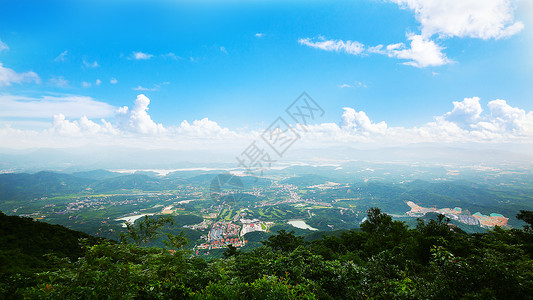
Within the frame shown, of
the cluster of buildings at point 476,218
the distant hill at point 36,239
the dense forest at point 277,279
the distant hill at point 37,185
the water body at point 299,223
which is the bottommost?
the water body at point 299,223

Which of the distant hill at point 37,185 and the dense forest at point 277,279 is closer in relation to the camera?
the dense forest at point 277,279

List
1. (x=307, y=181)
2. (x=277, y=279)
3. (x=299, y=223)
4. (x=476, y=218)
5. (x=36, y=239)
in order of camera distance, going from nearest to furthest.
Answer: (x=277, y=279), (x=36, y=239), (x=476, y=218), (x=299, y=223), (x=307, y=181)

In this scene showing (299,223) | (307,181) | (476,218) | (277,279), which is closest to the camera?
(277,279)

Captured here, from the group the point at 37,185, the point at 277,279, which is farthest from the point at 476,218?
the point at 37,185

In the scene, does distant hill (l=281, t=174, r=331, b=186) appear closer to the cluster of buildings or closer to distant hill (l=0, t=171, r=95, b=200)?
the cluster of buildings

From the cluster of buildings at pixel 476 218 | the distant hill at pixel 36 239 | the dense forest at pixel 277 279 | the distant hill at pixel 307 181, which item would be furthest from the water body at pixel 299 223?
the distant hill at pixel 307 181

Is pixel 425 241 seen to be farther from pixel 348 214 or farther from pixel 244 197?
pixel 244 197

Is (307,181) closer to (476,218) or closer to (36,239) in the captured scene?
(476,218)

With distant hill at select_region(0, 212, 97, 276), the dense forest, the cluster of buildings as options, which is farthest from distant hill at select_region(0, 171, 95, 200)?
the cluster of buildings

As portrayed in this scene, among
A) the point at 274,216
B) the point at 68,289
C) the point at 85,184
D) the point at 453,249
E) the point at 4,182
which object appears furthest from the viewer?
the point at 85,184

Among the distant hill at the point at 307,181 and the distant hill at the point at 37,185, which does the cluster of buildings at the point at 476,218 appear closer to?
the distant hill at the point at 307,181

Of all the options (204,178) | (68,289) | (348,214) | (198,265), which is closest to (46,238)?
(198,265)
